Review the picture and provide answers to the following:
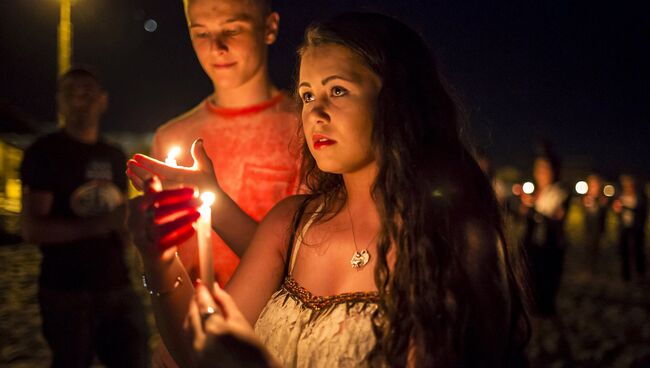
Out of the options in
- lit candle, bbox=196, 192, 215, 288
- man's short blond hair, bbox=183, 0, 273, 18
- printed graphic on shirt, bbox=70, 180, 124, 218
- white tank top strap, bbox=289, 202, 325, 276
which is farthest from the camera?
printed graphic on shirt, bbox=70, 180, 124, 218

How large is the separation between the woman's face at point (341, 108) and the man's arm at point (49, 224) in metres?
2.34

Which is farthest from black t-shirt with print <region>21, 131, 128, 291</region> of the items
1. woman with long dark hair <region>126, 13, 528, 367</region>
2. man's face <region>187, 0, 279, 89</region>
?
woman with long dark hair <region>126, 13, 528, 367</region>

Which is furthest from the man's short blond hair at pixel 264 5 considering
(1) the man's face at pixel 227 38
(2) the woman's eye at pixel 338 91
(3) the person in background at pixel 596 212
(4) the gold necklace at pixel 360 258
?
(3) the person in background at pixel 596 212

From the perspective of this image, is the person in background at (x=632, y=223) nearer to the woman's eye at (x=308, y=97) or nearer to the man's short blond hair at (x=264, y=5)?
the man's short blond hair at (x=264, y=5)

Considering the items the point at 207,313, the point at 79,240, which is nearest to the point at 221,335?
the point at 207,313

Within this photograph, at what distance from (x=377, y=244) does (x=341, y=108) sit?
18.7 inches

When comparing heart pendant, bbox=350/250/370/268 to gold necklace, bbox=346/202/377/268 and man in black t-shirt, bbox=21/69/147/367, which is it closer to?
gold necklace, bbox=346/202/377/268

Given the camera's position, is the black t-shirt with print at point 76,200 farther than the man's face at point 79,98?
No

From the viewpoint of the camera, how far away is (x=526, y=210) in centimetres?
746

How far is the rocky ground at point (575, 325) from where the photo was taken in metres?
5.81

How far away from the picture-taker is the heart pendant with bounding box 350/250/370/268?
6.73 ft

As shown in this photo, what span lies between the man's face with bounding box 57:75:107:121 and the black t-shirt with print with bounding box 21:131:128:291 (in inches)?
6.9

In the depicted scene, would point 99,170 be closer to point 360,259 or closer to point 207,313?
point 360,259

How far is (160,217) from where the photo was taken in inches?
66.1
